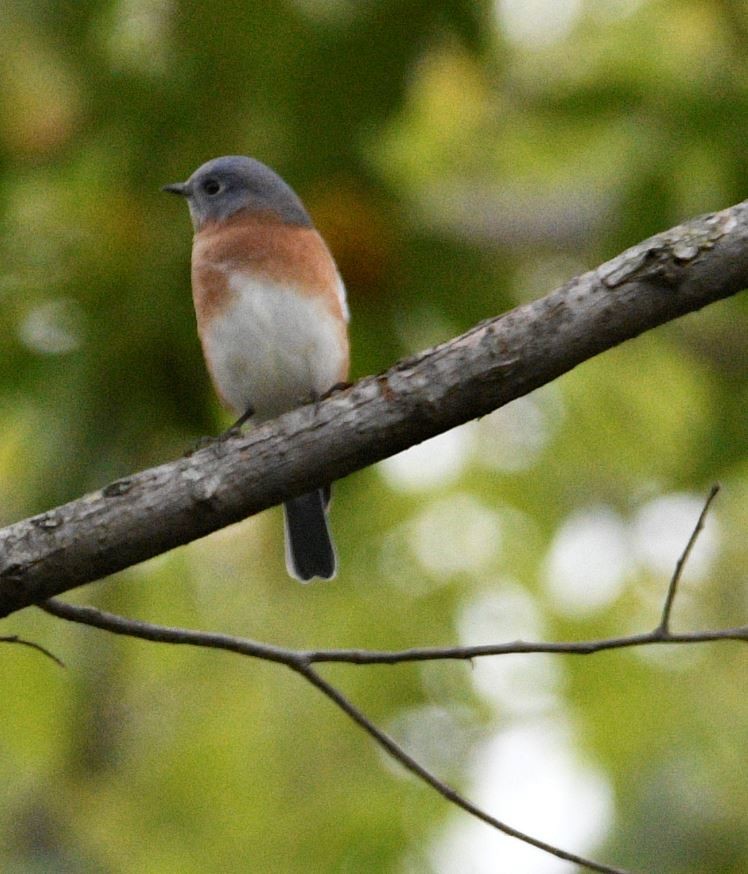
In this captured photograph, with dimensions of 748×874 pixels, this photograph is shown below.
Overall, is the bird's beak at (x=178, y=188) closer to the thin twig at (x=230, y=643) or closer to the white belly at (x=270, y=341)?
the white belly at (x=270, y=341)

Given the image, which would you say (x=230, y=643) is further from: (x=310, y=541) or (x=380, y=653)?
(x=310, y=541)

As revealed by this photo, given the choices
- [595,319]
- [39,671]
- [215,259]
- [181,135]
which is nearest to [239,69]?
[181,135]

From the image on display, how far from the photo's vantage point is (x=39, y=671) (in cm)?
727

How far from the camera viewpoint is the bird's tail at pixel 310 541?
635 centimetres

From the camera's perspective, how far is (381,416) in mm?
3678

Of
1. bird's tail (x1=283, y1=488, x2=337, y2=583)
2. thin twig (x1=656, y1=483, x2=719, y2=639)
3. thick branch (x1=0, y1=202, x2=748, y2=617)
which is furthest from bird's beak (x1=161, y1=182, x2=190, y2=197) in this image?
thin twig (x1=656, y1=483, x2=719, y2=639)

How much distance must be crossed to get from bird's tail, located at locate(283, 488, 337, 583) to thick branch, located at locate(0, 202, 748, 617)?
8.27ft

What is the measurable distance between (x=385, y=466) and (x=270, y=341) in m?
1.87

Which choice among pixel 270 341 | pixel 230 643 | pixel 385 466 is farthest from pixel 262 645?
pixel 385 466

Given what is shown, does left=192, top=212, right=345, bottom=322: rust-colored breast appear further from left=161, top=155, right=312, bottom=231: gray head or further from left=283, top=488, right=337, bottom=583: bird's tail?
left=283, top=488, right=337, bottom=583: bird's tail

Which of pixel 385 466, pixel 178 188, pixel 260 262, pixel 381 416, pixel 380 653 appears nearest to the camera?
pixel 381 416

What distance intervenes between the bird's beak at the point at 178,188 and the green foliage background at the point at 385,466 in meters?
0.07

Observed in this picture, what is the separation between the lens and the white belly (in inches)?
228

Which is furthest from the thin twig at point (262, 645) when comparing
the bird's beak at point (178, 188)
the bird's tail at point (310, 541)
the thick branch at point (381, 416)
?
the bird's beak at point (178, 188)
